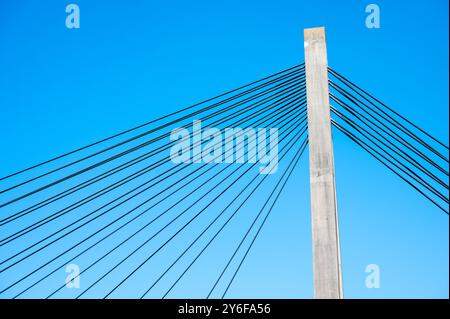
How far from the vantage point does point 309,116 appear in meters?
8.88

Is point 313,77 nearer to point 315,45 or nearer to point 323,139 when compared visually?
point 315,45

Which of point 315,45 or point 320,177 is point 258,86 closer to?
point 315,45

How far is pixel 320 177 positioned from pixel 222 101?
128 inches

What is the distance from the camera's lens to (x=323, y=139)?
8.65 m
